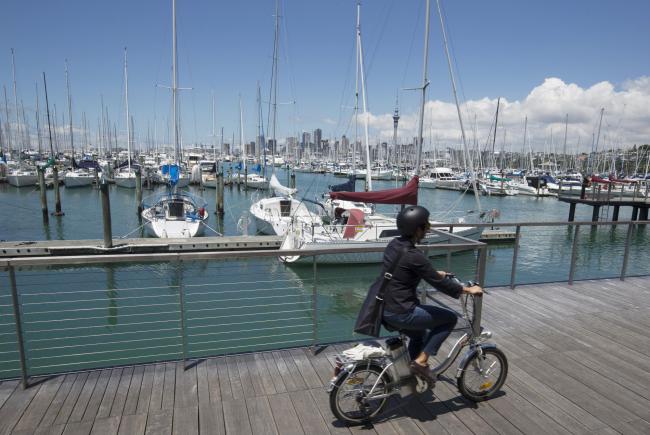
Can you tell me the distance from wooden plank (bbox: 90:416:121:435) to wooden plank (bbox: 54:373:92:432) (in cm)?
26

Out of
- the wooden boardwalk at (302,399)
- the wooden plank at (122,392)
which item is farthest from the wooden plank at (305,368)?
the wooden plank at (122,392)

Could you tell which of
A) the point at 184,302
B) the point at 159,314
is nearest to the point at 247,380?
the point at 184,302

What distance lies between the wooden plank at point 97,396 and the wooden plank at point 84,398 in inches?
1.0

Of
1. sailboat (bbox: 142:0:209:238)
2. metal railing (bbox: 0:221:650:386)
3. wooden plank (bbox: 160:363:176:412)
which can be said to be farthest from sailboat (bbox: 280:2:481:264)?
wooden plank (bbox: 160:363:176:412)

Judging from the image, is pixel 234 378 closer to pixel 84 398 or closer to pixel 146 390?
pixel 146 390

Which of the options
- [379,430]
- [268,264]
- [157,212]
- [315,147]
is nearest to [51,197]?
[157,212]

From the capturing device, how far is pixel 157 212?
2297 cm

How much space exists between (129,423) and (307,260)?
48.2ft

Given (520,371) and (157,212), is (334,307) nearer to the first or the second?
(520,371)

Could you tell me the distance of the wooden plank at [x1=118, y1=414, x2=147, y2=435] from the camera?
10.5 ft

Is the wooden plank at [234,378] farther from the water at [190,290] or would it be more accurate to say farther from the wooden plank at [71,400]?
the wooden plank at [71,400]

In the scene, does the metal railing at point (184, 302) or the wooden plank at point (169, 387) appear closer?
the wooden plank at point (169, 387)

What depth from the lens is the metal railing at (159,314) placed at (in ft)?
13.3

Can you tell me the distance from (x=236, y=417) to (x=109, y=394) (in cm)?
123
